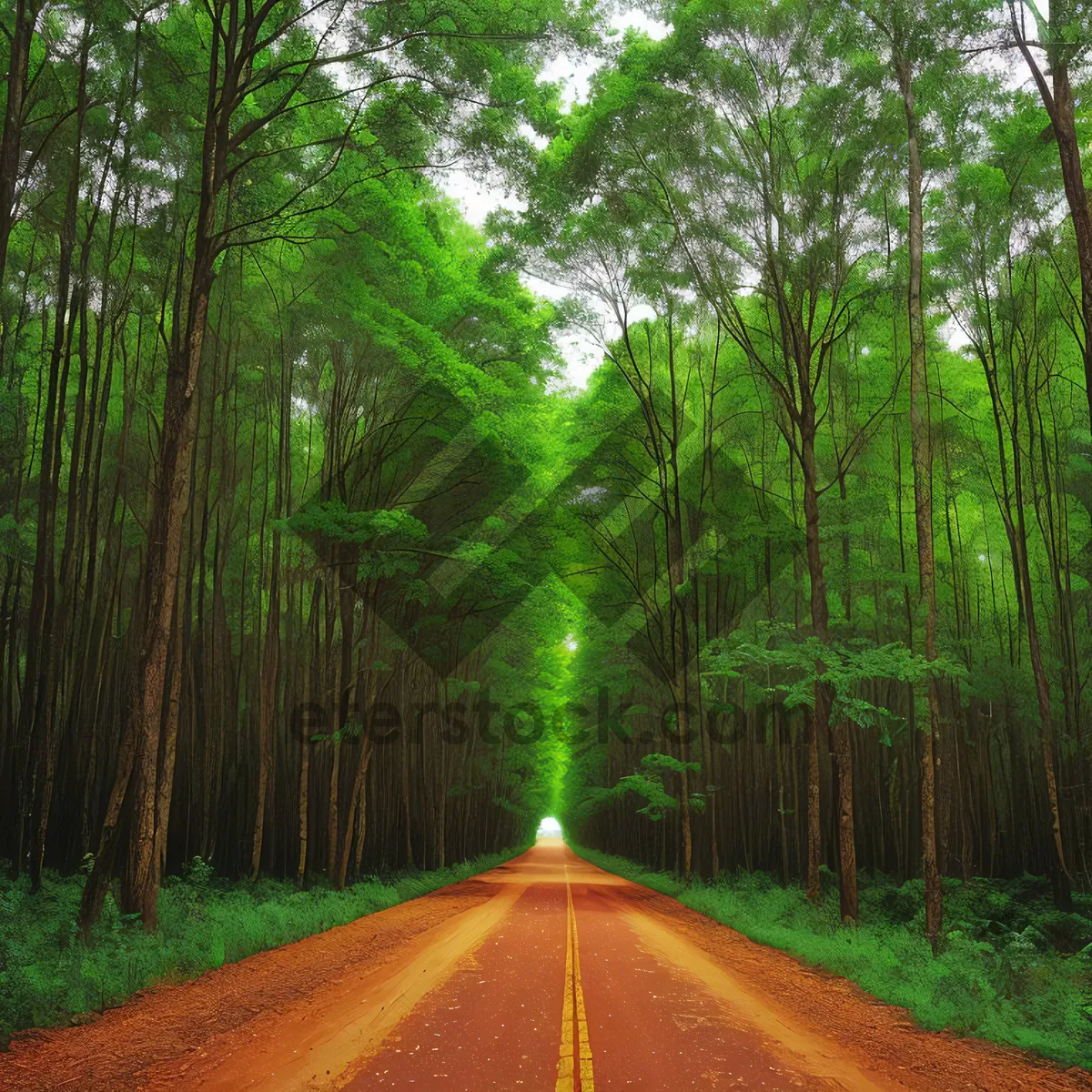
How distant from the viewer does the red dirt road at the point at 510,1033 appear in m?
4.66

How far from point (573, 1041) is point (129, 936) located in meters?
5.13

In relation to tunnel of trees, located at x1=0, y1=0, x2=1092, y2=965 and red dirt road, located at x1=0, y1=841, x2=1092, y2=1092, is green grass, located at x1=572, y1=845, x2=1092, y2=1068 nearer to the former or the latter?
red dirt road, located at x1=0, y1=841, x2=1092, y2=1092

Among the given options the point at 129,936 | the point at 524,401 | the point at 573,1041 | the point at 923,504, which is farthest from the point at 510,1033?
the point at 524,401

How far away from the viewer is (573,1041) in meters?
5.46

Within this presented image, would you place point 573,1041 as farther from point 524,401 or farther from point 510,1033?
point 524,401

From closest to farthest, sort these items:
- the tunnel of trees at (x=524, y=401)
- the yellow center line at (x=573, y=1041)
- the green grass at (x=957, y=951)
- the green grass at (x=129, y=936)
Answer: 1. the yellow center line at (x=573, y=1041)
2. the green grass at (x=129, y=936)
3. the green grass at (x=957, y=951)
4. the tunnel of trees at (x=524, y=401)

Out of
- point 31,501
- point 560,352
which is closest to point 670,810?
point 560,352

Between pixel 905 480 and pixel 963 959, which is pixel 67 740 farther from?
pixel 905 480

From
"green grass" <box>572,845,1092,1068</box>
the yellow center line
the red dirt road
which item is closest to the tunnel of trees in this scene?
"green grass" <box>572,845,1092,1068</box>

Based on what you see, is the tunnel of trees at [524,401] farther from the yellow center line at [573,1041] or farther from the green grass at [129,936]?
the yellow center line at [573,1041]

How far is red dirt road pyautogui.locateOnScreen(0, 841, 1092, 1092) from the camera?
4.66 m

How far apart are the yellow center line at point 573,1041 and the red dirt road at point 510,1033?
0.8 inches


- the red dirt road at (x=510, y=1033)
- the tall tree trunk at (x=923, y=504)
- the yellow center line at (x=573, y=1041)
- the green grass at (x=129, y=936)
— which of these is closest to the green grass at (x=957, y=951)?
the red dirt road at (x=510, y=1033)

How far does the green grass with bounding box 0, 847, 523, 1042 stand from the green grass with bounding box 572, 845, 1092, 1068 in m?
6.66
